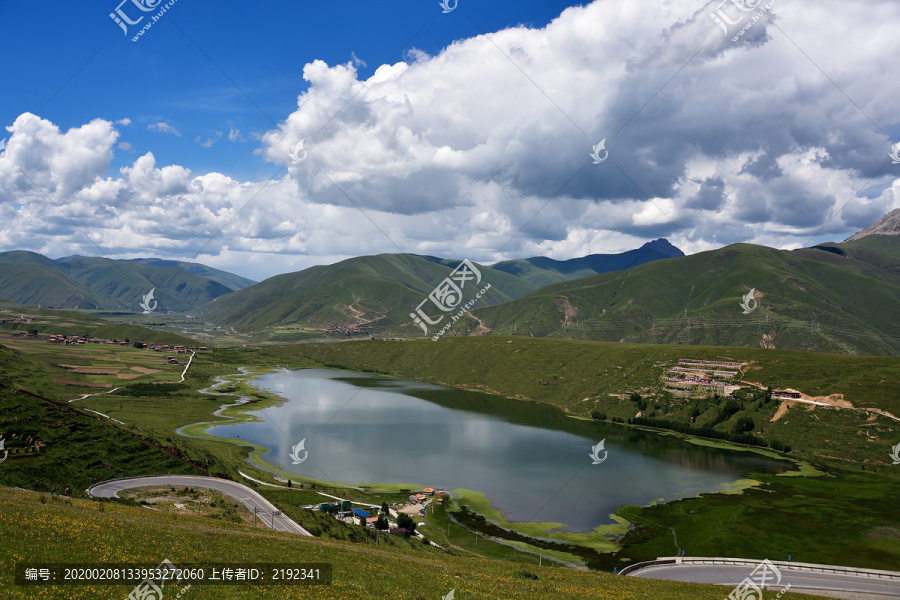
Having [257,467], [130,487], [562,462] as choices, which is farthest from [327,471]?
[562,462]

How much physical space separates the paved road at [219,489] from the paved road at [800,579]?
3703 centimetres

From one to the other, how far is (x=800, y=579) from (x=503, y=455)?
208 ft

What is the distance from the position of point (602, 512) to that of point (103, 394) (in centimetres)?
14349

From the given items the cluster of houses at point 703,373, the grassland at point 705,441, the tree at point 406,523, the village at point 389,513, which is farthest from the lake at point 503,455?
the cluster of houses at point 703,373

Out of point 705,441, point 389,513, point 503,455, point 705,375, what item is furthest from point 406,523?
point 705,375

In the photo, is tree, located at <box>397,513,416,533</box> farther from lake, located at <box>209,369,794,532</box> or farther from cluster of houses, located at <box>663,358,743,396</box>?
cluster of houses, located at <box>663,358,743,396</box>

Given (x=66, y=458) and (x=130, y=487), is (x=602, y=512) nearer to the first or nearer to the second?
(x=130, y=487)

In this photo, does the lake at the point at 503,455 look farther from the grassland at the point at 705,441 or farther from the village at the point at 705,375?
the village at the point at 705,375

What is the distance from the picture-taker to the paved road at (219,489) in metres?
48.0

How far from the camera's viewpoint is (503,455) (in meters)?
107

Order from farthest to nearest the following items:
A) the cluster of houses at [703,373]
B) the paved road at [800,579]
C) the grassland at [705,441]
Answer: the cluster of houses at [703,373] < the grassland at [705,441] < the paved road at [800,579]

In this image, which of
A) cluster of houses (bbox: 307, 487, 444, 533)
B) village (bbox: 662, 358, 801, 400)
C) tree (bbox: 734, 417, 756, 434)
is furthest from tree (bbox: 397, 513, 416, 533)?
village (bbox: 662, 358, 801, 400)

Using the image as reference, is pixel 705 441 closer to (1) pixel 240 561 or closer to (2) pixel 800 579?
(2) pixel 800 579

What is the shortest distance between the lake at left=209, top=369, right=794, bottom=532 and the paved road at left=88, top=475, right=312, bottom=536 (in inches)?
1156
